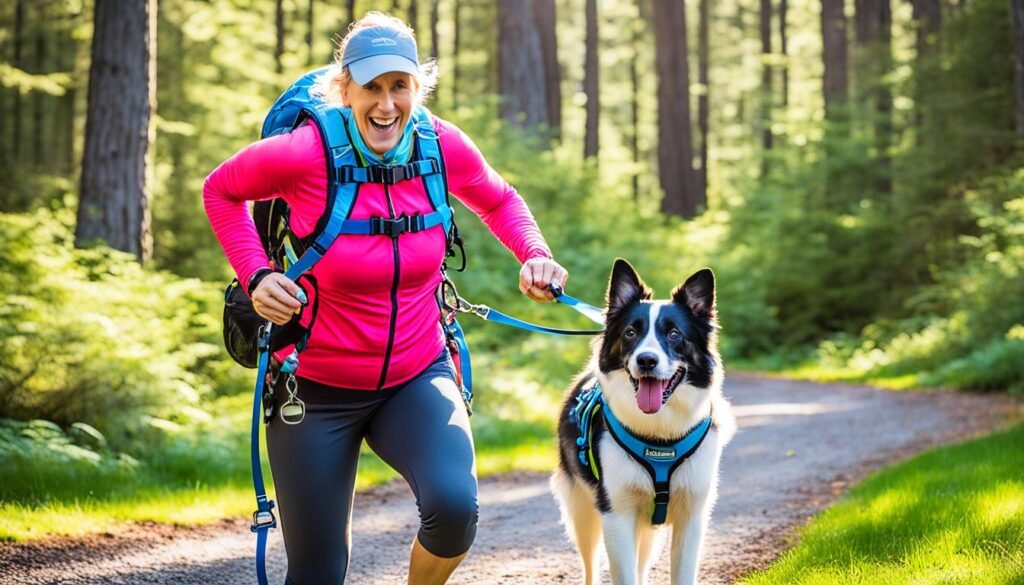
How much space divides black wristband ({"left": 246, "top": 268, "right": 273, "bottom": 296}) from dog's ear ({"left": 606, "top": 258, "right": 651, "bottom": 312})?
4.79 ft

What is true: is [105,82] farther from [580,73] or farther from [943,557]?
[580,73]

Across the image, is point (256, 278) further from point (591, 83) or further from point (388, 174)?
point (591, 83)

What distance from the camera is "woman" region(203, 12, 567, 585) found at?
3.45 meters

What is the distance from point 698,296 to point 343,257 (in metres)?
1.54

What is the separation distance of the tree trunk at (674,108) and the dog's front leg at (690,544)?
26385 millimetres

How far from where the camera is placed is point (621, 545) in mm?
4012

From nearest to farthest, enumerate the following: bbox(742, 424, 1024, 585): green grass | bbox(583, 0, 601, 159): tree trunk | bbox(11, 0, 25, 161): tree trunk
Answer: bbox(742, 424, 1024, 585): green grass < bbox(11, 0, 25, 161): tree trunk < bbox(583, 0, 601, 159): tree trunk

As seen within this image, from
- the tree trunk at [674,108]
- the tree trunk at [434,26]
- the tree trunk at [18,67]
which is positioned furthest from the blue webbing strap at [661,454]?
the tree trunk at [434,26]

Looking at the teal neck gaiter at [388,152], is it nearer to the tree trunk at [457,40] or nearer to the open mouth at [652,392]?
the open mouth at [652,392]

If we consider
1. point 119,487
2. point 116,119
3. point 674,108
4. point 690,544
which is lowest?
point 119,487

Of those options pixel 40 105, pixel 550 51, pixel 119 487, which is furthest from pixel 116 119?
pixel 40 105

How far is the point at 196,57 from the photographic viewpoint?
551 inches

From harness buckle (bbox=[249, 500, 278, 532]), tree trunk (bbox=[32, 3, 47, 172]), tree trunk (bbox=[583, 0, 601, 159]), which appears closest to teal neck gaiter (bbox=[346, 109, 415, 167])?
harness buckle (bbox=[249, 500, 278, 532])

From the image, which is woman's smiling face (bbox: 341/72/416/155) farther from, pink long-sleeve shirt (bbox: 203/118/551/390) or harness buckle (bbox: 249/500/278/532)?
harness buckle (bbox: 249/500/278/532)
